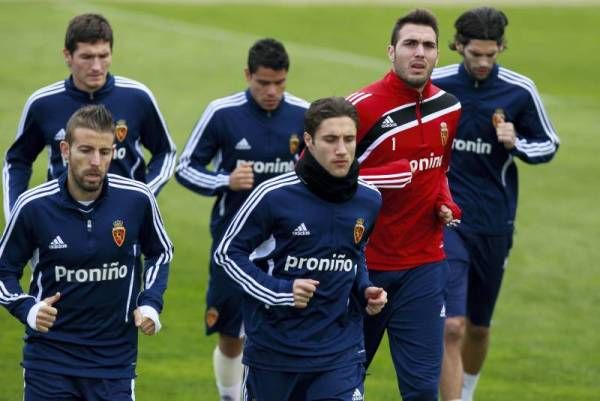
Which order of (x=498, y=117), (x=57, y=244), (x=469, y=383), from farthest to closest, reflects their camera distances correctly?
(x=469, y=383), (x=498, y=117), (x=57, y=244)

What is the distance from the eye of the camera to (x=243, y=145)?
460 inches

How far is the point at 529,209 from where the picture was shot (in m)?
21.7

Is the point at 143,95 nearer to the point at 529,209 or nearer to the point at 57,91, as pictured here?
the point at 57,91

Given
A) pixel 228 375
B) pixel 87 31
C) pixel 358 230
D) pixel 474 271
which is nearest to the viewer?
pixel 358 230

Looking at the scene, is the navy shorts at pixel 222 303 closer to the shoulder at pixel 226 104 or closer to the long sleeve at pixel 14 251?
the shoulder at pixel 226 104

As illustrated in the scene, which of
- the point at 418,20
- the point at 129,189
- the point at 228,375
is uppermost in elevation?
the point at 418,20

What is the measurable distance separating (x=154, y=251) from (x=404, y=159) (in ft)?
6.01

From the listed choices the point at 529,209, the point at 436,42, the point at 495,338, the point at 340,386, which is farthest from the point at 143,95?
the point at 529,209

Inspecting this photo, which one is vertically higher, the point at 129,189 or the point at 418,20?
the point at 418,20

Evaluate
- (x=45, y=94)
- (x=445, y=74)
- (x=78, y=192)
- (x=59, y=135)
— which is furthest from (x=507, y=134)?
(x=78, y=192)

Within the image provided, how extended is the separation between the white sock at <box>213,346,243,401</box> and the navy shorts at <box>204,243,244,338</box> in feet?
1.03

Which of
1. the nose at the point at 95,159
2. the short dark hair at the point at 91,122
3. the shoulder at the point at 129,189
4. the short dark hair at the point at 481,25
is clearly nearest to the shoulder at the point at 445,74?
the short dark hair at the point at 481,25

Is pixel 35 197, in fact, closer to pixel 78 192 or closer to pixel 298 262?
pixel 78 192

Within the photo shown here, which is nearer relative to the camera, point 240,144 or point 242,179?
point 242,179
